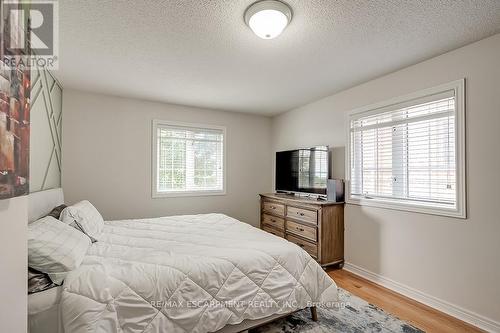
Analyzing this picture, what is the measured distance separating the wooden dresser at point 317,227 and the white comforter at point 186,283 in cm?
105

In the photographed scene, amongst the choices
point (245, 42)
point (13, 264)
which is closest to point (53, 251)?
point (13, 264)

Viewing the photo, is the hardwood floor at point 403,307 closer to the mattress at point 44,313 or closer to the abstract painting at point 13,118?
the mattress at point 44,313

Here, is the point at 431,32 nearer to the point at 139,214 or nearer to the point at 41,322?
the point at 41,322

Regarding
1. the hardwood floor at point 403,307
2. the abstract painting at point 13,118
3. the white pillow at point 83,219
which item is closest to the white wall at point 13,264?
the abstract painting at point 13,118

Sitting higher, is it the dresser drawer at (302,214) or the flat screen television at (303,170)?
the flat screen television at (303,170)

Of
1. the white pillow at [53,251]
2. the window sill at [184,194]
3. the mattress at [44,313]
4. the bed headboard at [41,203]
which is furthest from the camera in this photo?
the window sill at [184,194]

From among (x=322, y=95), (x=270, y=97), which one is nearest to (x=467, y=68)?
(x=322, y=95)

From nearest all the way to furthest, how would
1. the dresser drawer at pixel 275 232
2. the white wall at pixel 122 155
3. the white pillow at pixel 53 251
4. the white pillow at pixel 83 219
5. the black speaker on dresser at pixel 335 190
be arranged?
the white pillow at pixel 53 251 < the white pillow at pixel 83 219 < the black speaker on dresser at pixel 335 190 < the white wall at pixel 122 155 < the dresser drawer at pixel 275 232

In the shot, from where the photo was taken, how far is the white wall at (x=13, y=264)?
88 centimetres

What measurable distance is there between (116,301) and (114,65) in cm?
231

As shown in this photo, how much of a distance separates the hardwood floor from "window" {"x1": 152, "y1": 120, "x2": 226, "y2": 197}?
8.33 ft

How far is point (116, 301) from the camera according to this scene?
1.38 metres

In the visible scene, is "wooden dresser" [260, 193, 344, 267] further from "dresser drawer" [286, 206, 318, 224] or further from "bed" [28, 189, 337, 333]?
"bed" [28, 189, 337, 333]

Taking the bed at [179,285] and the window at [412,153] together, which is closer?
the bed at [179,285]
